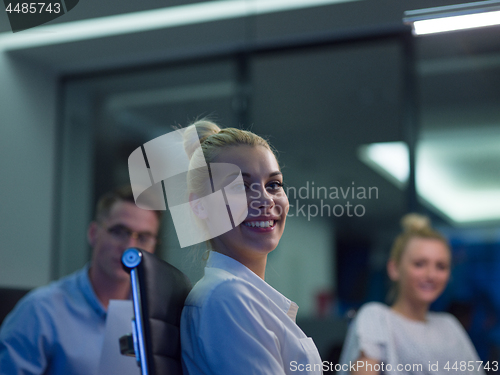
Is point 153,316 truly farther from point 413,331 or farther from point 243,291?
point 413,331

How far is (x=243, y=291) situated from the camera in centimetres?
99

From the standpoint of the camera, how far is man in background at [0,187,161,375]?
160 cm

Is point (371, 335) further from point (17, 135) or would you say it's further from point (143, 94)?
point (143, 94)

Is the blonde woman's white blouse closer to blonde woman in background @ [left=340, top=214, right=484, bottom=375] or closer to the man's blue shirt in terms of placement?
blonde woman in background @ [left=340, top=214, right=484, bottom=375]

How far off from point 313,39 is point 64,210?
1.97 metres

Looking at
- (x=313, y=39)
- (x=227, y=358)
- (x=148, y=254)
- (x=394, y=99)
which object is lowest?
(x=227, y=358)

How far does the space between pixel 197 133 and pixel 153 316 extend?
0.46 metres

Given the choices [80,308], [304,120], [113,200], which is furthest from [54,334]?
[304,120]

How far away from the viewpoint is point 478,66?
8.89ft

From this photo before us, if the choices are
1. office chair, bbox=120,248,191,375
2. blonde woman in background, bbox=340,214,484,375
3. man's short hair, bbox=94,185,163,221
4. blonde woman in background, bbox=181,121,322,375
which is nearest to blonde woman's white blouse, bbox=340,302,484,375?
blonde woman in background, bbox=340,214,484,375

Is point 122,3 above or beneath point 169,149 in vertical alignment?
above

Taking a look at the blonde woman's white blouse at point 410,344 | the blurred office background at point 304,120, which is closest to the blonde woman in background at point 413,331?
the blonde woman's white blouse at point 410,344

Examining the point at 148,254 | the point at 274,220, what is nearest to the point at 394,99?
the point at 274,220

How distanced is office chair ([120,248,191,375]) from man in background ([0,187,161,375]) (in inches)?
18.7
